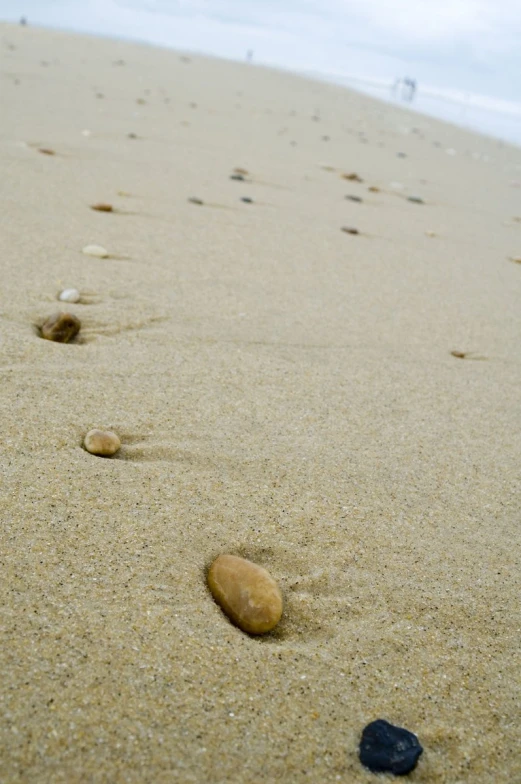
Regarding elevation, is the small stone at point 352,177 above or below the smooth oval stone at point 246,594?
below

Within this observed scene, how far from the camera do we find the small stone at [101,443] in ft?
4.75

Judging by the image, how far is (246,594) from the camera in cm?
116

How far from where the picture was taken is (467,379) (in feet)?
7.06

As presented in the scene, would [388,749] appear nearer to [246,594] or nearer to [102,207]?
[246,594]

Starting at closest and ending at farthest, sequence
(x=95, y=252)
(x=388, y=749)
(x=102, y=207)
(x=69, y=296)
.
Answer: (x=388, y=749) < (x=69, y=296) < (x=95, y=252) < (x=102, y=207)

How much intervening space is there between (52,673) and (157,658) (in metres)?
0.16

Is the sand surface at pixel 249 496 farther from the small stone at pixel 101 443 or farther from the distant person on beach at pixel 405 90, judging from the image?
the distant person on beach at pixel 405 90

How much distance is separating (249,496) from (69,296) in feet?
3.55

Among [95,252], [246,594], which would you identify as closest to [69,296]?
[95,252]

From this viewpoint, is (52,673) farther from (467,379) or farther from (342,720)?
(467,379)

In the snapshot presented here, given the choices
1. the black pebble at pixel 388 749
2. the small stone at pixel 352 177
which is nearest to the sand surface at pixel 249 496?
the black pebble at pixel 388 749

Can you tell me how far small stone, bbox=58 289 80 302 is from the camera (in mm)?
2156

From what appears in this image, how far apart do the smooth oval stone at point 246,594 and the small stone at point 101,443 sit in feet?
1.28

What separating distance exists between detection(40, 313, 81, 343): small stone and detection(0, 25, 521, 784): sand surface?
0.15 feet
